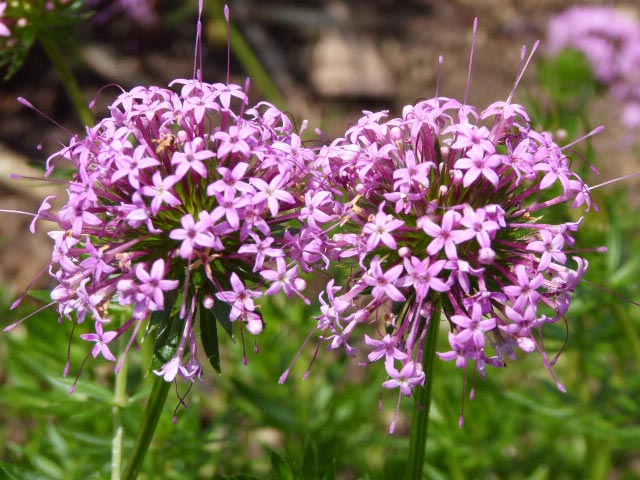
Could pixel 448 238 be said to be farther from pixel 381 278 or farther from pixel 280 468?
pixel 280 468

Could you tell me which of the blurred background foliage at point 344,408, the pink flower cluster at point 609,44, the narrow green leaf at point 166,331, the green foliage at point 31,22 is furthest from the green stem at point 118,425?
the pink flower cluster at point 609,44

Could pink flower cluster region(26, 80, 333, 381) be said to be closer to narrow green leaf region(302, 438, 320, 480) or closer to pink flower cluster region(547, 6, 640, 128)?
narrow green leaf region(302, 438, 320, 480)

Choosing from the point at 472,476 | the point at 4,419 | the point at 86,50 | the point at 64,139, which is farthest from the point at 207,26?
the point at 472,476

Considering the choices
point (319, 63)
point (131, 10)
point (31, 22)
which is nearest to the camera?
point (31, 22)

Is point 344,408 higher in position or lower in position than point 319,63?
lower

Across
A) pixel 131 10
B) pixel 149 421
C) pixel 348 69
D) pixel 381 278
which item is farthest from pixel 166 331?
pixel 348 69

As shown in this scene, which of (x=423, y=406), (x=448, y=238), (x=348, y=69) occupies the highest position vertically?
(x=448, y=238)

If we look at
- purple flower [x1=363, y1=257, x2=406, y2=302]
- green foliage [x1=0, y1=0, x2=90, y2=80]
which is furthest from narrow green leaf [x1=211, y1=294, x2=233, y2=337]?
green foliage [x1=0, y1=0, x2=90, y2=80]
